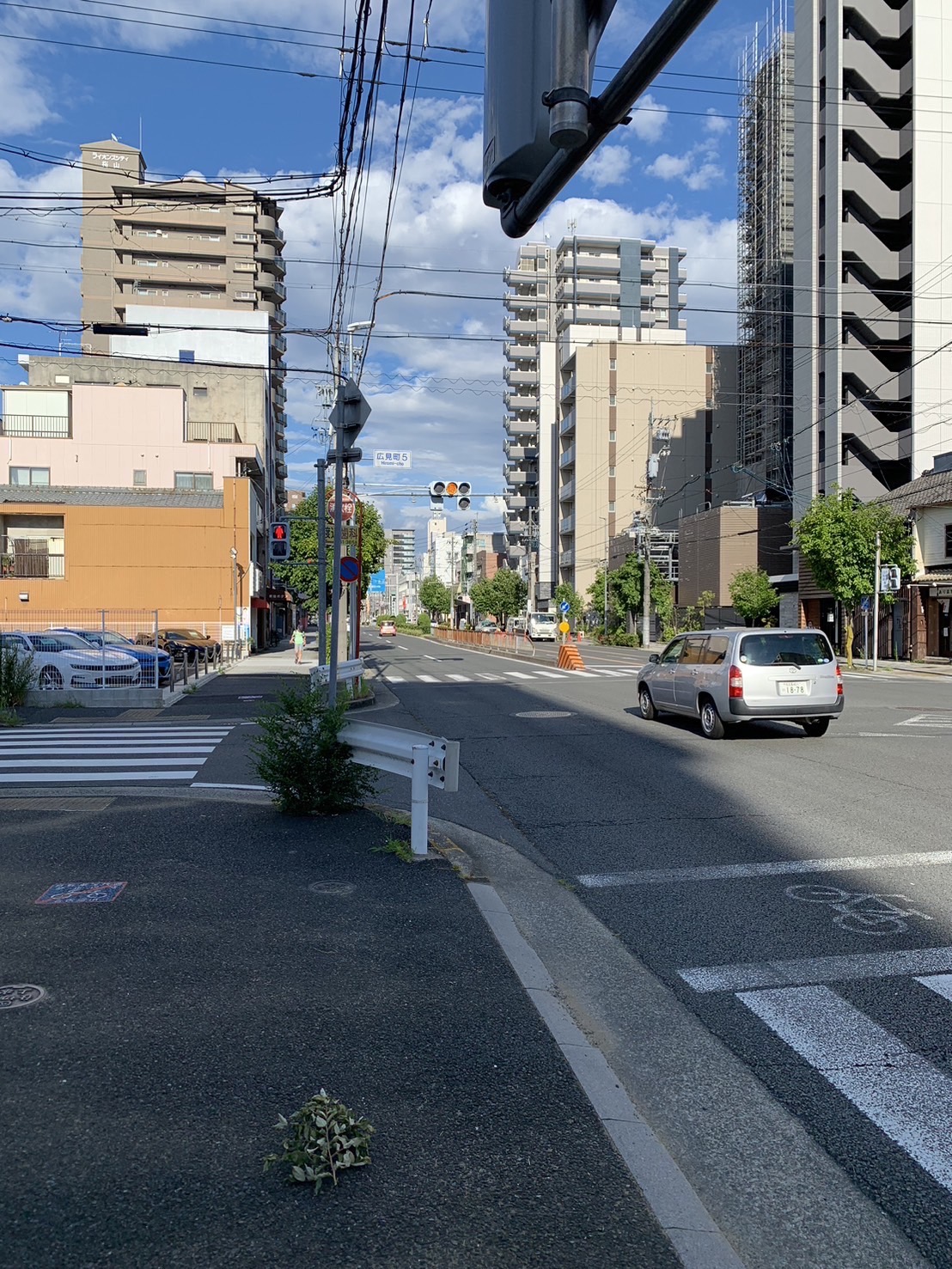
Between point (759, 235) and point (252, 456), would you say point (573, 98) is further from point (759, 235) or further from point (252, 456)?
point (759, 235)

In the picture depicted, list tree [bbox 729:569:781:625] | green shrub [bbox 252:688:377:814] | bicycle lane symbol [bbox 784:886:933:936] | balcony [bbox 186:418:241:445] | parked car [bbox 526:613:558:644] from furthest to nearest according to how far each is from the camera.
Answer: parked car [bbox 526:613:558:644], balcony [bbox 186:418:241:445], tree [bbox 729:569:781:625], green shrub [bbox 252:688:377:814], bicycle lane symbol [bbox 784:886:933:936]

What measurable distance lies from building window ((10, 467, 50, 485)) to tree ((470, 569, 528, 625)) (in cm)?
6327

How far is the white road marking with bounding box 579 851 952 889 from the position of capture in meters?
6.95

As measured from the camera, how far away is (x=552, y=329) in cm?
10994

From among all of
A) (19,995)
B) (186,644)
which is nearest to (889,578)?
(186,644)

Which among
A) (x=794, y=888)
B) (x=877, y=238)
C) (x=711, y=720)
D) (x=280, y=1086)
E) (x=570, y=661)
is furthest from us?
(x=877, y=238)

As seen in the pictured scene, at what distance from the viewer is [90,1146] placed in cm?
316

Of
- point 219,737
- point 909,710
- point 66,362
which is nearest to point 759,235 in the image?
point 66,362

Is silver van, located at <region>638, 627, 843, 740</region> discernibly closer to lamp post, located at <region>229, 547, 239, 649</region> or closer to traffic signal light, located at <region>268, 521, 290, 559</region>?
traffic signal light, located at <region>268, 521, 290, 559</region>

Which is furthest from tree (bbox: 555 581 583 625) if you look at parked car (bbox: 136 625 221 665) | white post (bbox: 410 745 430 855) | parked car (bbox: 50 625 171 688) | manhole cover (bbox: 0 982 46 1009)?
manhole cover (bbox: 0 982 46 1009)

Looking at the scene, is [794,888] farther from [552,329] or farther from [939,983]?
[552,329]

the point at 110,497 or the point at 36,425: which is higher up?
the point at 36,425

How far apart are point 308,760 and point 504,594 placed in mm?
102365

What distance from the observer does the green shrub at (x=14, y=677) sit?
62.7 ft
